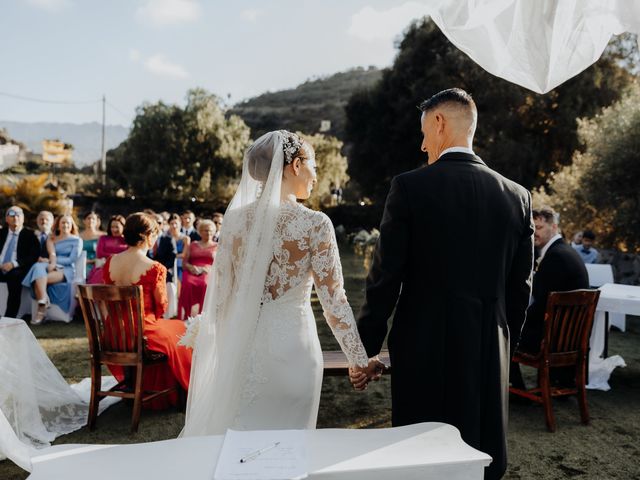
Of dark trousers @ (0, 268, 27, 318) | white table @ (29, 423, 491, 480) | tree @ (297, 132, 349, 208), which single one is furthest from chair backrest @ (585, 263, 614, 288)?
Result: tree @ (297, 132, 349, 208)

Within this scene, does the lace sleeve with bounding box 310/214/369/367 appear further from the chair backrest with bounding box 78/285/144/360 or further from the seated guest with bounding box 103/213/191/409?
the seated guest with bounding box 103/213/191/409

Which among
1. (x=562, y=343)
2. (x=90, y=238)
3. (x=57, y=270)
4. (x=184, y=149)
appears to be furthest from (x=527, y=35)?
(x=184, y=149)

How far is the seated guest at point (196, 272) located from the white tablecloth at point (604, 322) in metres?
4.88

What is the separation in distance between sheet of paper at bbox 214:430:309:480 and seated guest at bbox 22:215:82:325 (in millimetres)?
7500

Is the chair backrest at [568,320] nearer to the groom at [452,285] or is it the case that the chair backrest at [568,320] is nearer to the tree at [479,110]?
the groom at [452,285]

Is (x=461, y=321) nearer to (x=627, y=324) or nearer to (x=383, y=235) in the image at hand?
(x=383, y=235)

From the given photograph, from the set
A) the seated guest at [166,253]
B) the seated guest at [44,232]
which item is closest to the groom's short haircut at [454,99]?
the seated guest at [166,253]

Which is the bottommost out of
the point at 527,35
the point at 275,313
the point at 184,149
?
the point at 275,313

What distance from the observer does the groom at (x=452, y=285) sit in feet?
7.52

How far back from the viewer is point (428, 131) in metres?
2.49

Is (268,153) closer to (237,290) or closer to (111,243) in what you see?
(237,290)

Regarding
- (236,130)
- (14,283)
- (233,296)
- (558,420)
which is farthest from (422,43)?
(233,296)

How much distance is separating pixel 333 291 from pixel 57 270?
23.0 ft

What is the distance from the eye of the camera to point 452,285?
229 cm
